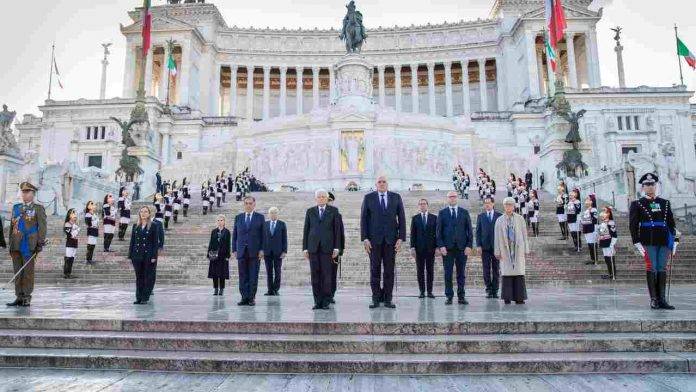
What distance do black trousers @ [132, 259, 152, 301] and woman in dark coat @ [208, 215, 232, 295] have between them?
Answer: 187 centimetres

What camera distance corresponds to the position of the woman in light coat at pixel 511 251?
886cm

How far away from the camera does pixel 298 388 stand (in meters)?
4.75

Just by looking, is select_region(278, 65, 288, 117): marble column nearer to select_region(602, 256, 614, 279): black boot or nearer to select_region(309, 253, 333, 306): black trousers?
select_region(602, 256, 614, 279): black boot

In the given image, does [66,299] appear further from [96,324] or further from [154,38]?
[154,38]

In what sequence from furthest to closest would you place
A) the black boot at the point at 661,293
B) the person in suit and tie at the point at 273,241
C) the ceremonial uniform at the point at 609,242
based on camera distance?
the ceremonial uniform at the point at 609,242 < the person in suit and tie at the point at 273,241 < the black boot at the point at 661,293

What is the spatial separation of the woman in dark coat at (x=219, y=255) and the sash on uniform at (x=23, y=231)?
3493mm

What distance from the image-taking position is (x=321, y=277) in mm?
8297

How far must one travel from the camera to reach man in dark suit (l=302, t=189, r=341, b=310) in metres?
8.33

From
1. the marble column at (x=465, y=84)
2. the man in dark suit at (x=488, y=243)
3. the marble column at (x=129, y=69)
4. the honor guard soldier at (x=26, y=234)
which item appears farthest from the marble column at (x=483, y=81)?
the honor guard soldier at (x=26, y=234)

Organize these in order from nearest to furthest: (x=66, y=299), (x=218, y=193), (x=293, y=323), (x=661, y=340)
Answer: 1. (x=661, y=340)
2. (x=293, y=323)
3. (x=66, y=299)
4. (x=218, y=193)

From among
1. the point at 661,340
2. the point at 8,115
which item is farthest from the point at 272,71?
the point at 661,340

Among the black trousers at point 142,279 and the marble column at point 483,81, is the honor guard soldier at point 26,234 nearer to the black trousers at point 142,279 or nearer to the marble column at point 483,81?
the black trousers at point 142,279

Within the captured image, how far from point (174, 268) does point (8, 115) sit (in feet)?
65.5

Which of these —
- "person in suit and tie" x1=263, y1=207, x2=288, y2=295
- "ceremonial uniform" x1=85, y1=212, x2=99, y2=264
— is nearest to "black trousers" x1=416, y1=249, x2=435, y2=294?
"person in suit and tie" x1=263, y1=207, x2=288, y2=295
